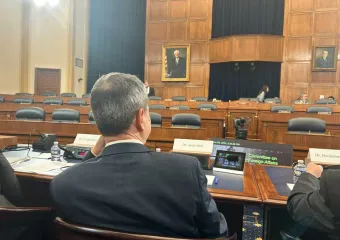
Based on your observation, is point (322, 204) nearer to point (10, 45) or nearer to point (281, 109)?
point (281, 109)

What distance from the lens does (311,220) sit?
3.34 feet

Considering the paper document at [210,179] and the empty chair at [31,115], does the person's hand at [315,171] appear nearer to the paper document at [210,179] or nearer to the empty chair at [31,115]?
the paper document at [210,179]

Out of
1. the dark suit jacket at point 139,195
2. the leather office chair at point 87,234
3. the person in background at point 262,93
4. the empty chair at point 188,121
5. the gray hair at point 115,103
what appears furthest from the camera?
the person in background at point 262,93

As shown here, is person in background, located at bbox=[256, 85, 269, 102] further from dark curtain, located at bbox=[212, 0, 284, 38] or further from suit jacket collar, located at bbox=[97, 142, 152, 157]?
suit jacket collar, located at bbox=[97, 142, 152, 157]

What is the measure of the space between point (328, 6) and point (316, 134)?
7.53 m

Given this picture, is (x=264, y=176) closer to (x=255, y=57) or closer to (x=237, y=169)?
(x=237, y=169)

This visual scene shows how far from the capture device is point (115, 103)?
968 mm

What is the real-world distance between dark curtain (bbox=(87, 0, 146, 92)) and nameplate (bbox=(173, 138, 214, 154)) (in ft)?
32.5

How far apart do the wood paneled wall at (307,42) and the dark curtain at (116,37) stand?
18.3ft

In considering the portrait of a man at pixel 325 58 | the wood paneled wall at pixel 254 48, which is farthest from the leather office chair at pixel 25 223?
the portrait of a man at pixel 325 58

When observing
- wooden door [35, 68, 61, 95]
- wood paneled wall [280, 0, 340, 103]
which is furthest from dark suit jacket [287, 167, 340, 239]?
wooden door [35, 68, 61, 95]

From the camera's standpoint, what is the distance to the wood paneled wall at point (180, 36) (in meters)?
10.1

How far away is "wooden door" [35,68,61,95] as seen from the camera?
9782 mm

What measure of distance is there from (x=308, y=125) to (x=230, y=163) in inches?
99.8
